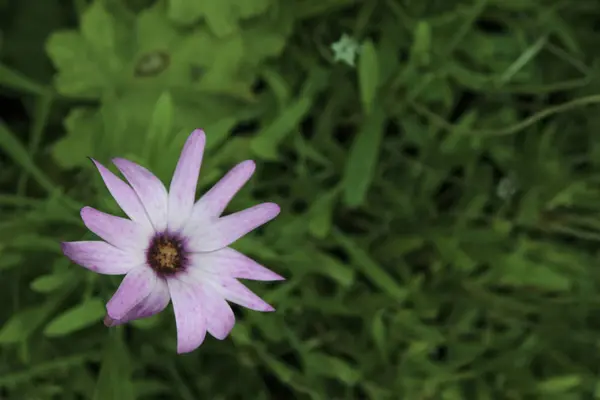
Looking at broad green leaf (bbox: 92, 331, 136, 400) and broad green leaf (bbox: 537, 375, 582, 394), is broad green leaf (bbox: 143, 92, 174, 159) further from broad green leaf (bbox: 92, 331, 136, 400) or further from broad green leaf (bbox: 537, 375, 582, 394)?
broad green leaf (bbox: 537, 375, 582, 394)

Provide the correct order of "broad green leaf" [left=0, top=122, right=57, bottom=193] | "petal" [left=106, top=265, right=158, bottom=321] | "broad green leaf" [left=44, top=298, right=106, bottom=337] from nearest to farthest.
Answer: "petal" [left=106, top=265, right=158, bottom=321], "broad green leaf" [left=44, top=298, right=106, bottom=337], "broad green leaf" [left=0, top=122, right=57, bottom=193]

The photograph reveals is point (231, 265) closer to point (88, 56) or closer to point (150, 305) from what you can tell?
point (150, 305)

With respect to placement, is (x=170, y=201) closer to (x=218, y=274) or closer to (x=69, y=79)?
(x=218, y=274)

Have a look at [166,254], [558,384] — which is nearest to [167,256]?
[166,254]

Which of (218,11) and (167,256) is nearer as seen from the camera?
(167,256)

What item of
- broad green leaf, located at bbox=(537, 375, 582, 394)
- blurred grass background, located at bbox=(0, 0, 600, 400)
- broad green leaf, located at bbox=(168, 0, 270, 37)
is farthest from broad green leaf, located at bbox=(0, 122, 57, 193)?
broad green leaf, located at bbox=(537, 375, 582, 394)

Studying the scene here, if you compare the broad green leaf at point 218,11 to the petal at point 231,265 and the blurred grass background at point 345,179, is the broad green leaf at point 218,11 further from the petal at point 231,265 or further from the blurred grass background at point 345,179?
the petal at point 231,265
